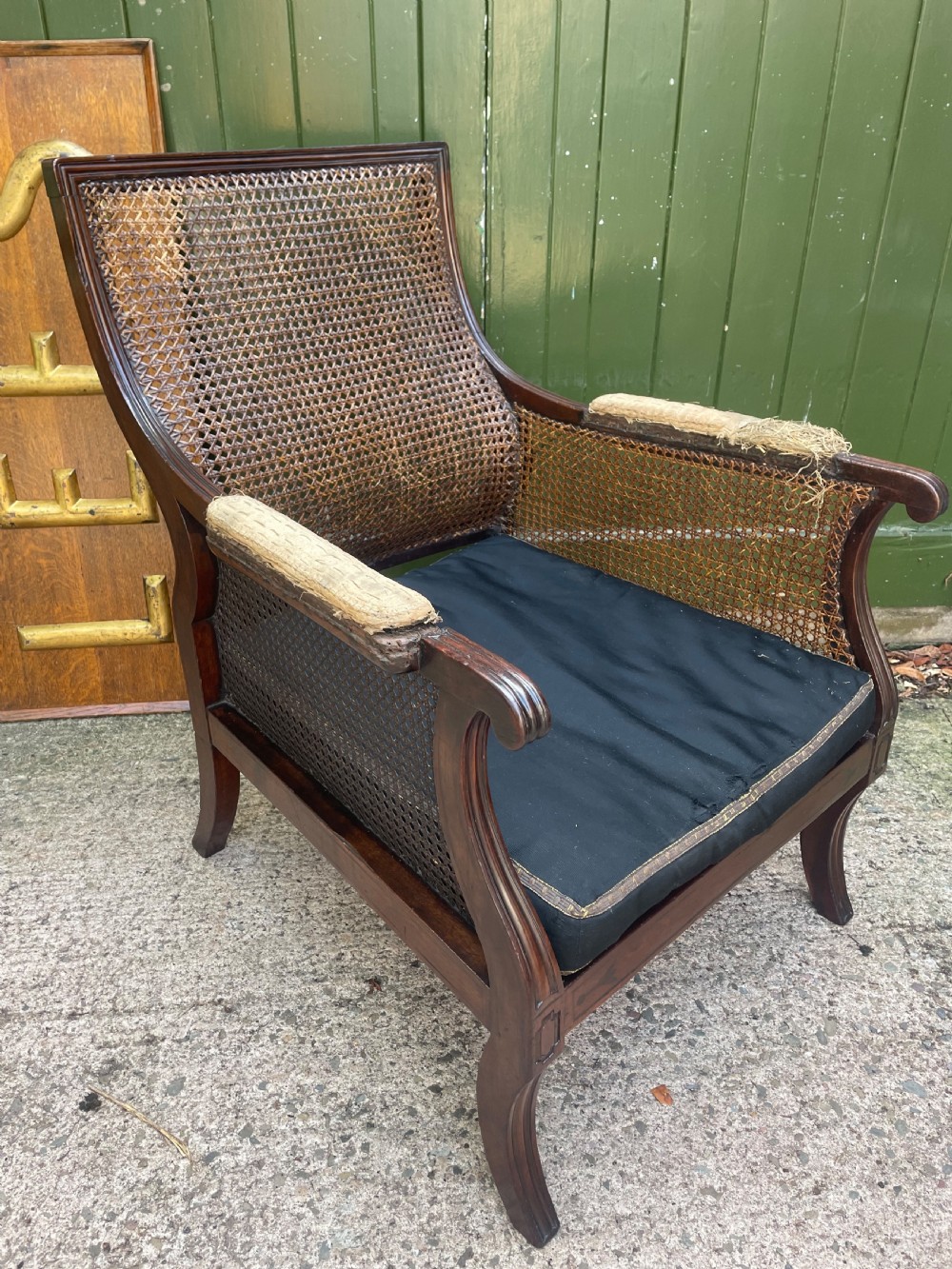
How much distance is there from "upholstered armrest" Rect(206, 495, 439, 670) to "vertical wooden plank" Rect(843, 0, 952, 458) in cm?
157

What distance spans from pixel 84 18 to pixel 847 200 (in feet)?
4.87

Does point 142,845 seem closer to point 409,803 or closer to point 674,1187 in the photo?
point 409,803

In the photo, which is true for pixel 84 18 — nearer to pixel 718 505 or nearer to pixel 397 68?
pixel 397 68

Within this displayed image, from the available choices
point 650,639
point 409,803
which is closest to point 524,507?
point 650,639

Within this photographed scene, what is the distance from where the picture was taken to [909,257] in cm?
202

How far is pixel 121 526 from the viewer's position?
199cm

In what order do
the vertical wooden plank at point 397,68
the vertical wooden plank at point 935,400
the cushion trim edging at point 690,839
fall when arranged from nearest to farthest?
the cushion trim edging at point 690,839 < the vertical wooden plank at point 397,68 < the vertical wooden plank at point 935,400

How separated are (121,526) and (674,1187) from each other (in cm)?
158

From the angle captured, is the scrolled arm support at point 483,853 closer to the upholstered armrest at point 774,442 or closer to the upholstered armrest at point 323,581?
the upholstered armrest at point 323,581

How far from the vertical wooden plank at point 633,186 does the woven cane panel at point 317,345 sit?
1.42ft

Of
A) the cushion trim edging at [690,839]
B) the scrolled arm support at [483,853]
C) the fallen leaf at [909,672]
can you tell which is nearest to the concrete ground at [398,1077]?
the scrolled arm support at [483,853]

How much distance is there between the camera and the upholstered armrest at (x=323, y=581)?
89cm

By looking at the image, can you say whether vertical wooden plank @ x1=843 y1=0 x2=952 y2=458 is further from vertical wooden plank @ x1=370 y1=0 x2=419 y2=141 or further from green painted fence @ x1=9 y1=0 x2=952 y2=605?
vertical wooden plank @ x1=370 y1=0 x2=419 y2=141

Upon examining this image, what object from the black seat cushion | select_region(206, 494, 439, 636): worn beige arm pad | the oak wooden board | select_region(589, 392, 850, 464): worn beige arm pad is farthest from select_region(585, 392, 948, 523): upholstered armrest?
the oak wooden board
